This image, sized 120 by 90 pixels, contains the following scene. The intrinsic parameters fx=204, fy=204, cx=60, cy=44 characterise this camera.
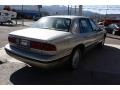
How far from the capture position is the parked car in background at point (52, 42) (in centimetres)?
493

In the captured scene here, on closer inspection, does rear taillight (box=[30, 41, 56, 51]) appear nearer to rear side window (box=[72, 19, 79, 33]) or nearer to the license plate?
the license plate

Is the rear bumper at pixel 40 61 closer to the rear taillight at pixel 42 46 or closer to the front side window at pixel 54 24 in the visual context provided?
the rear taillight at pixel 42 46

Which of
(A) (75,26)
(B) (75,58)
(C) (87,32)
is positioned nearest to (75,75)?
(B) (75,58)

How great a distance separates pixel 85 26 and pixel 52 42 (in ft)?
7.15

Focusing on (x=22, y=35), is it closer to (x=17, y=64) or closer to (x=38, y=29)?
(x=38, y=29)

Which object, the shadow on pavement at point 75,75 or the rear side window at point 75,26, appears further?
the rear side window at point 75,26

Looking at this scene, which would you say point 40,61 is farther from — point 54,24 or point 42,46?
point 54,24

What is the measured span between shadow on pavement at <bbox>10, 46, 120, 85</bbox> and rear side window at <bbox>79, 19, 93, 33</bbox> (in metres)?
1.11

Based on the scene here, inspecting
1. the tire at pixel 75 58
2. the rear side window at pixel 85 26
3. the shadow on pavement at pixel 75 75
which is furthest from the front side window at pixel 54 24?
the shadow on pavement at pixel 75 75

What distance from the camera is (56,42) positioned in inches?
196

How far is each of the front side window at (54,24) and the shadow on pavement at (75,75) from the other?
1.23 metres

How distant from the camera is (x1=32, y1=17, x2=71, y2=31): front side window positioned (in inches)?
233

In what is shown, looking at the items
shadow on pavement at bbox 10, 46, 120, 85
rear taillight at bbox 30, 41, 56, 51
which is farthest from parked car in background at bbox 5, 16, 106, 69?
shadow on pavement at bbox 10, 46, 120, 85

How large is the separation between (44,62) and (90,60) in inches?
113
